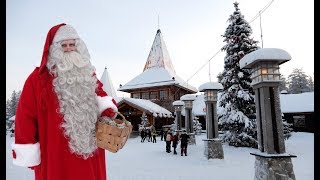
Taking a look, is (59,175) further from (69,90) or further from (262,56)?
(262,56)

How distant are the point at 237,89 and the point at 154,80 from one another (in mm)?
18934

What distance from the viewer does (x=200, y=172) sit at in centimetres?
966

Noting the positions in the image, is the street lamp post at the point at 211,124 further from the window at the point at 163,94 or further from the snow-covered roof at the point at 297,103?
the window at the point at 163,94

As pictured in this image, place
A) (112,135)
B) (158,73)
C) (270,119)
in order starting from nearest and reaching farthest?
(112,135), (270,119), (158,73)

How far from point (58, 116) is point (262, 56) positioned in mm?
5271

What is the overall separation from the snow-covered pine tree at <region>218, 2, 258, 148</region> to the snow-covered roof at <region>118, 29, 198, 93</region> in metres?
15.0

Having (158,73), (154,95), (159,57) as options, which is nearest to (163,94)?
(154,95)

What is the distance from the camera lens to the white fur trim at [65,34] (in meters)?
3.48

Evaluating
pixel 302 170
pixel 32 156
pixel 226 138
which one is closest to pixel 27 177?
pixel 32 156

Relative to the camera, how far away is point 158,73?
37.6m

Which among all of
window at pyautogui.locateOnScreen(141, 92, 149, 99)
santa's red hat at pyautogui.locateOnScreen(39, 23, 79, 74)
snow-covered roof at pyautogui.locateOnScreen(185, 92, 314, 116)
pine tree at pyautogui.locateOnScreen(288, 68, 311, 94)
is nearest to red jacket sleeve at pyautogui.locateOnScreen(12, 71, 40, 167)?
santa's red hat at pyautogui.locateOnScreen(39, 23, 79, 74)

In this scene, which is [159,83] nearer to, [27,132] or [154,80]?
[154,80]

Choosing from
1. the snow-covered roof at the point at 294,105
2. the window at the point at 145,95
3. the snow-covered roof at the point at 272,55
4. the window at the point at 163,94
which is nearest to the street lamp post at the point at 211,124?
the snow-covered roof at the point at 272,55

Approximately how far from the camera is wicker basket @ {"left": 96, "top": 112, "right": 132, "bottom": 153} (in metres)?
3.04
